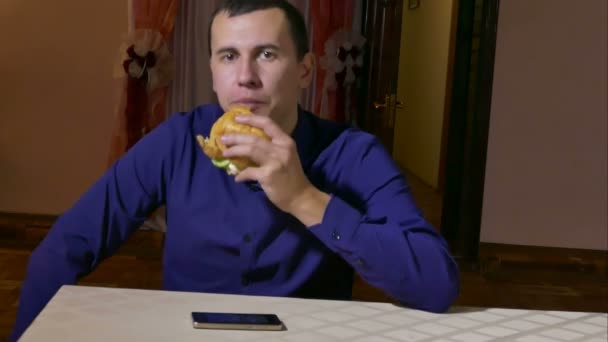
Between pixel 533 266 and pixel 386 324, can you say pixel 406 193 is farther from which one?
pixel 533 266

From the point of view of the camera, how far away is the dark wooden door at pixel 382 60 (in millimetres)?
3957

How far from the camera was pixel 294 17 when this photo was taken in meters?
1.27

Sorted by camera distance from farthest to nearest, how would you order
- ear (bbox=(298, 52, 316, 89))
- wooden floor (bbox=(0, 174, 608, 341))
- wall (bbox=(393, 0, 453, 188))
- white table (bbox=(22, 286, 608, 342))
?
wall (bbox=(393, 0, 453, 188)), wooden floor (bbox=(0, 174, 608, 341)), ear (bbox=(298, 52, 316, 89)), white table (bbox=(22, 286, 608, 342))

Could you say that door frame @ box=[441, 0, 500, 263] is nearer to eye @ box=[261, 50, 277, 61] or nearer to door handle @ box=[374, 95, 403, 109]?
door handle @ box=[374, 95, 403, 109]

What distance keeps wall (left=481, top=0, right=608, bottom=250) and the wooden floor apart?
0.12m

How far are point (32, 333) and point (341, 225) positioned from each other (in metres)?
0.47

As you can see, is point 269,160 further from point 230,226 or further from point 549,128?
point 549,128

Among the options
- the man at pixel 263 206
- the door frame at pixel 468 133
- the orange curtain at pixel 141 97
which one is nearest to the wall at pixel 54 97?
the orange curtain at pixel 141 97

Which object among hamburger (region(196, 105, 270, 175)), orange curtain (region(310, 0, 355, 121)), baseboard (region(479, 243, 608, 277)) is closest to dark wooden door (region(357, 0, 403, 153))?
orange curtain (region(310, 0, 355, 121))

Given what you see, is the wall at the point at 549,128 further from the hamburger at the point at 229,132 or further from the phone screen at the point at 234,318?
the phone screen at the point at 234,318

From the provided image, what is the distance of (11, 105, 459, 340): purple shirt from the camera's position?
1.18 meters

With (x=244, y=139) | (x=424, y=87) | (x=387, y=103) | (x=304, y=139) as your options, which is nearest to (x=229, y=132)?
(x=244, y=139)

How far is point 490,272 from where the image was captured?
3.99 metres

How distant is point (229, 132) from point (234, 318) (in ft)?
1.01
